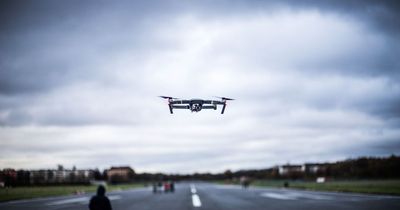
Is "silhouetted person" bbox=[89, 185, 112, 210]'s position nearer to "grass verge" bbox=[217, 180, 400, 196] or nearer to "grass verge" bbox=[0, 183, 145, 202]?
"grass verge" bbox=[0, 183, 145, 202]

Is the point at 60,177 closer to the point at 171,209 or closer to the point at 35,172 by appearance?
the point at 35,172

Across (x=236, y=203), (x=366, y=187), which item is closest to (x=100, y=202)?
(x=236, y=203)

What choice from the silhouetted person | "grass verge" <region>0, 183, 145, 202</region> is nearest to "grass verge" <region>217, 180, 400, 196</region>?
the silhouetted person

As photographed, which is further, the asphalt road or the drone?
the asphalt road

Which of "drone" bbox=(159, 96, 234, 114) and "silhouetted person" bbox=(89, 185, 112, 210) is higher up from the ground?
"drone" bbox=(159, 96, 234, 114)

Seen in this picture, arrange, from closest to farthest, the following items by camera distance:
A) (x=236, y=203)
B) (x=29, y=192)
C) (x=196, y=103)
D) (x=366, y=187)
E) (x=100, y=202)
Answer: (x=196, y=103), (x=100, y=202), (x=236, y=203), (x=366, y=187), (x=29, y=192)

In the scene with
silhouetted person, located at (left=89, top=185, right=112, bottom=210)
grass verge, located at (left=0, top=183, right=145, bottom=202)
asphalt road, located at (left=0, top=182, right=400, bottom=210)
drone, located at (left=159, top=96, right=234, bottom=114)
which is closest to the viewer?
drone, located at (left=159, top=96, right=234, bottom=114)

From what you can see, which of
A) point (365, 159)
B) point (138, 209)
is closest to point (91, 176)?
point (365, 159)

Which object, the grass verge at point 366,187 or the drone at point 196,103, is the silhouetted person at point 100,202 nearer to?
the drone at point 196,103

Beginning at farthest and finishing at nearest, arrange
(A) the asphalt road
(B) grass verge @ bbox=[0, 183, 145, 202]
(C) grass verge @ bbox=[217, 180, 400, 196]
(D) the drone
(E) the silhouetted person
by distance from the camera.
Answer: (B) grass verge @ bbox=[0, 183, 145, 202]
(C) grass verge @ bbox=[217, 180, 400, 196]
(A) the asphalt road
(E) the silhouetted person
(D) the drone

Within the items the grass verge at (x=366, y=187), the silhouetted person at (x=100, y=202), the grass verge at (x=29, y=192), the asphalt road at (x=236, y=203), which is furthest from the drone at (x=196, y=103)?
the grass verge at (x=29, y=192)

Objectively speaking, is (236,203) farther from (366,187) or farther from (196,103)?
(366,187)
